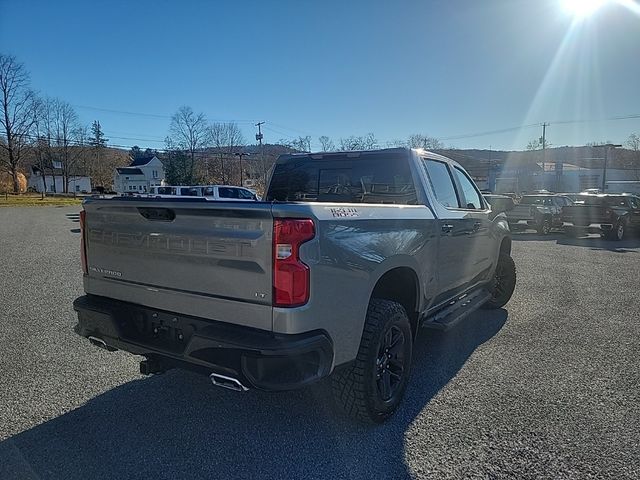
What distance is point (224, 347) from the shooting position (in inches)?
93.8

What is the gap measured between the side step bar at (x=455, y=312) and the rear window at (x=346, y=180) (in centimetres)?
108

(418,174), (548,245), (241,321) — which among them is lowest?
(548,245)

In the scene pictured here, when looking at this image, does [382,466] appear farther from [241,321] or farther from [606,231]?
[606,231]

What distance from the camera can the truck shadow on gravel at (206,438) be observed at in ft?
8.25

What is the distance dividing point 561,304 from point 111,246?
6.05 meters

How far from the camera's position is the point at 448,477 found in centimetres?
248

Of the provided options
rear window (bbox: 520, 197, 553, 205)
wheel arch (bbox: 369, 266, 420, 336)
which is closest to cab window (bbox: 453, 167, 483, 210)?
wheel arch (bbox: 369, 266, 420, 336)

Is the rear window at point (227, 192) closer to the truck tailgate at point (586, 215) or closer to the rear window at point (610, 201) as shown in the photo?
the truck tailgate at point (586, 215)

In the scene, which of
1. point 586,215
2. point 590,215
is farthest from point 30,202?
point 590,215

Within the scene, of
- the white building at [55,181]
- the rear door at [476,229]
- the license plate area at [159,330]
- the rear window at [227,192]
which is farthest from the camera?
the white building at [55,181]

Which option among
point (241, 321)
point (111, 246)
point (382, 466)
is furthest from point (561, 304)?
point (111, 246)

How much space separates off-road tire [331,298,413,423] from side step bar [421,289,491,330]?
929mm

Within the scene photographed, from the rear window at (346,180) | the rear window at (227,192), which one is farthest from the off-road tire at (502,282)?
the rear window at (227,192)

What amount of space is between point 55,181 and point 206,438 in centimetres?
9336
